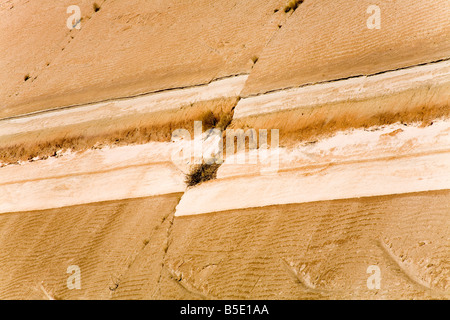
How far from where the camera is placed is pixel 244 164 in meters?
6.29

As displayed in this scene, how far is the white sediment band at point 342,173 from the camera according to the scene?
5320 mm

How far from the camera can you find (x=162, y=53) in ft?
28.5

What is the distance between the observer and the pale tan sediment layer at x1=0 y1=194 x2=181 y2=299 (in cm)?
582

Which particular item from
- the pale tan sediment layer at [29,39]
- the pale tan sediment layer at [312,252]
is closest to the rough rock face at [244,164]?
the pale tan sediment layer at [312,252]

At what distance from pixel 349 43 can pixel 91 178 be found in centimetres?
434

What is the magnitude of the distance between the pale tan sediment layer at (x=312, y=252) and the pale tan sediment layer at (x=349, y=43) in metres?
2.19

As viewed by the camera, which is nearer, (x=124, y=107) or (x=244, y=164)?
(x=244, y=164)

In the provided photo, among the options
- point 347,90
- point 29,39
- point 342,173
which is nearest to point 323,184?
point 342,173

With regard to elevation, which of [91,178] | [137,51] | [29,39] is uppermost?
[29,39]

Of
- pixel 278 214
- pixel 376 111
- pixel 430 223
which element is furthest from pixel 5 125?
pixel 430 223

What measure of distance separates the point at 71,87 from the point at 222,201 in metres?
4.60

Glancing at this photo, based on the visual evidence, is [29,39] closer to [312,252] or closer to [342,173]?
[342,173]

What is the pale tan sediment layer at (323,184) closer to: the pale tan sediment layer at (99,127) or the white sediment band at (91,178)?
the white sediment band at (91,178)

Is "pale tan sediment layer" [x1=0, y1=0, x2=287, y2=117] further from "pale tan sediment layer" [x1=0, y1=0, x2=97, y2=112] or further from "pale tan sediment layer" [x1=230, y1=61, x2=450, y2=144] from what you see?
"pale tan sediment layer" [x1=230, y1=61, x2=450, y2=144]
